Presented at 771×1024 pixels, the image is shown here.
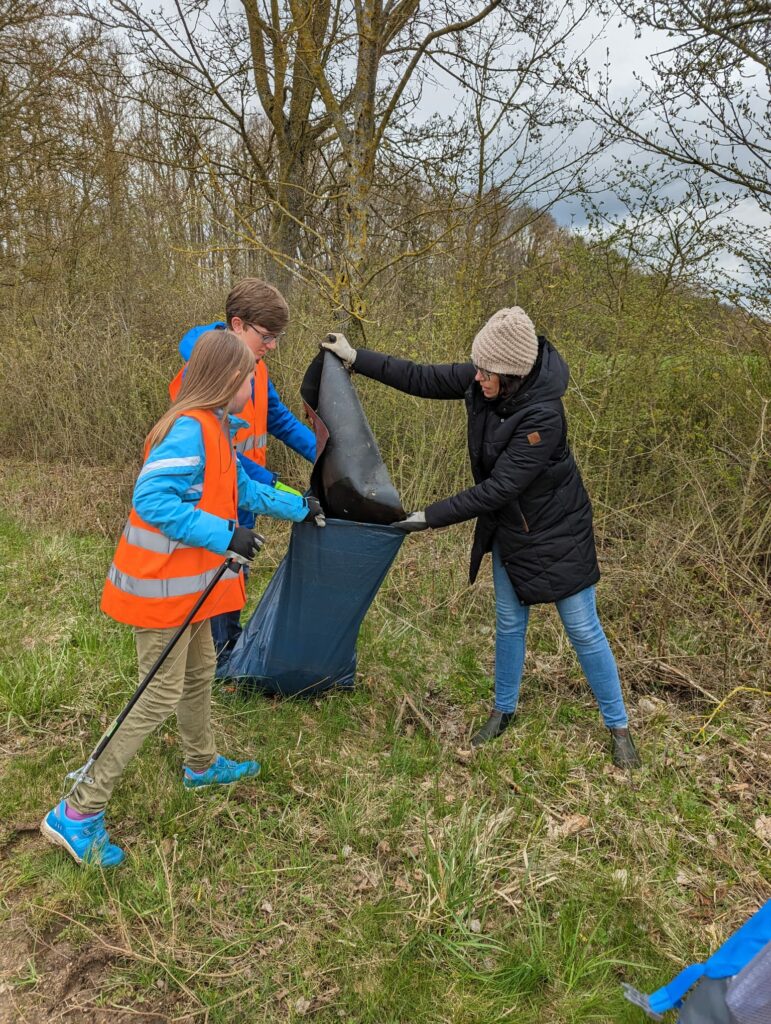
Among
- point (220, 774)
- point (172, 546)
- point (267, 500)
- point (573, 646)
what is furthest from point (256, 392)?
point (573, 646)

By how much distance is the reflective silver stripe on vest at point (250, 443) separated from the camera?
293 centimetres

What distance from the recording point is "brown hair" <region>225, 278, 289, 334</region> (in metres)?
2.67

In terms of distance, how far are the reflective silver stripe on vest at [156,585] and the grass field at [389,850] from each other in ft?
2.97

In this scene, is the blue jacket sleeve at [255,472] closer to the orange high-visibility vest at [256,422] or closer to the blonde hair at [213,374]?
the orange high-visibility vest at [256,422]

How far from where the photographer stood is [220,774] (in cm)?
272

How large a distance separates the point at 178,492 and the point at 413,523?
977 millimetres

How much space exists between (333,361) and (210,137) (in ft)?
22.7

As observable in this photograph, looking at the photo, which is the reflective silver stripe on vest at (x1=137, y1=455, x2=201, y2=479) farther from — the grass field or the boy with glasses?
the grass field

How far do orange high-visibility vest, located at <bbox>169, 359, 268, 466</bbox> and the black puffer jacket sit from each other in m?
0.79

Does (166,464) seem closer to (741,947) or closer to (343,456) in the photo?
(343,456)

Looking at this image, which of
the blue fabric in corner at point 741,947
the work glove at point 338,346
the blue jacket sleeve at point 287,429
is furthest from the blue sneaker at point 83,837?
the work glove at point 338,346

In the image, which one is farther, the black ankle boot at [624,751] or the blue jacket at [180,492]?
the black ankle boot at [624,751]

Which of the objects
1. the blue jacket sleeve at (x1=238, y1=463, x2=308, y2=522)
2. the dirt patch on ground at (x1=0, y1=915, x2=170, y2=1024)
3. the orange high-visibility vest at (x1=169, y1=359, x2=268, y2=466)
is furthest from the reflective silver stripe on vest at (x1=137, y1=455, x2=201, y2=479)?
the dirt patch on ground at (x1=0, y1=915, x2=170, y2=1024)

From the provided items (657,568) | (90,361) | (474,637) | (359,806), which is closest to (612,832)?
(359,806)
